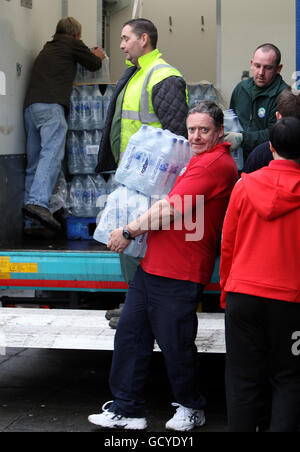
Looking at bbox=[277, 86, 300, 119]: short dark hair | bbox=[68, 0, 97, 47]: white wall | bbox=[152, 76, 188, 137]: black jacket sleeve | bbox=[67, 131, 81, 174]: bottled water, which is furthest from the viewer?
bbox=[68, 0, 97, 47]: white wall

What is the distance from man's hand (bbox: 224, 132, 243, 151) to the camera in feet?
16.0

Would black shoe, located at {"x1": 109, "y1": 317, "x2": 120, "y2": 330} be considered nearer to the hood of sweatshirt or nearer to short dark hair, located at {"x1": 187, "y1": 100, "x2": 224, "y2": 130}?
short dark hair, located at {"x1": 187, "y1": 100, "x2": 224, "y2": 130}

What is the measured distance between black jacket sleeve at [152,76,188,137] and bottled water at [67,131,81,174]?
2207mm

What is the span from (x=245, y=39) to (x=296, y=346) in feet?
14.5

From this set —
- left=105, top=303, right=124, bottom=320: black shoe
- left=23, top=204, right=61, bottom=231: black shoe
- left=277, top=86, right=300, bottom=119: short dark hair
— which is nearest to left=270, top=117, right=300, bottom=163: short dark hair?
left=277, top=86, right=300, bottom=119: short dark hair

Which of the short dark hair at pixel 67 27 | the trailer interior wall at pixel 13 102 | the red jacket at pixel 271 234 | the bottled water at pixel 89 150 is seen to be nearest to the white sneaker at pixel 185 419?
the red jacket at pixel 271 234

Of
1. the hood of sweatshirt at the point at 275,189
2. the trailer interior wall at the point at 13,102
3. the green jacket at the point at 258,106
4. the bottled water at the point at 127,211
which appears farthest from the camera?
the trailer interior wall at the point at 13,102

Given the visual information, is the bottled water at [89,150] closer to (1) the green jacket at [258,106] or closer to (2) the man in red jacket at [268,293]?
(1) the green jacket at [258,106]

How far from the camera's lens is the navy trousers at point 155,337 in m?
4.22

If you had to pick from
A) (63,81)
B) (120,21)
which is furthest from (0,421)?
(120,21)

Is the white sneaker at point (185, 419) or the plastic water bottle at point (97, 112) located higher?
the plastic water bottle at point (97, 112)

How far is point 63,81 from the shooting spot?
262 inches

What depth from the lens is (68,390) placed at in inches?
221

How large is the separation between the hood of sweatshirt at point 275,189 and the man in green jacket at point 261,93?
160 centimetres
